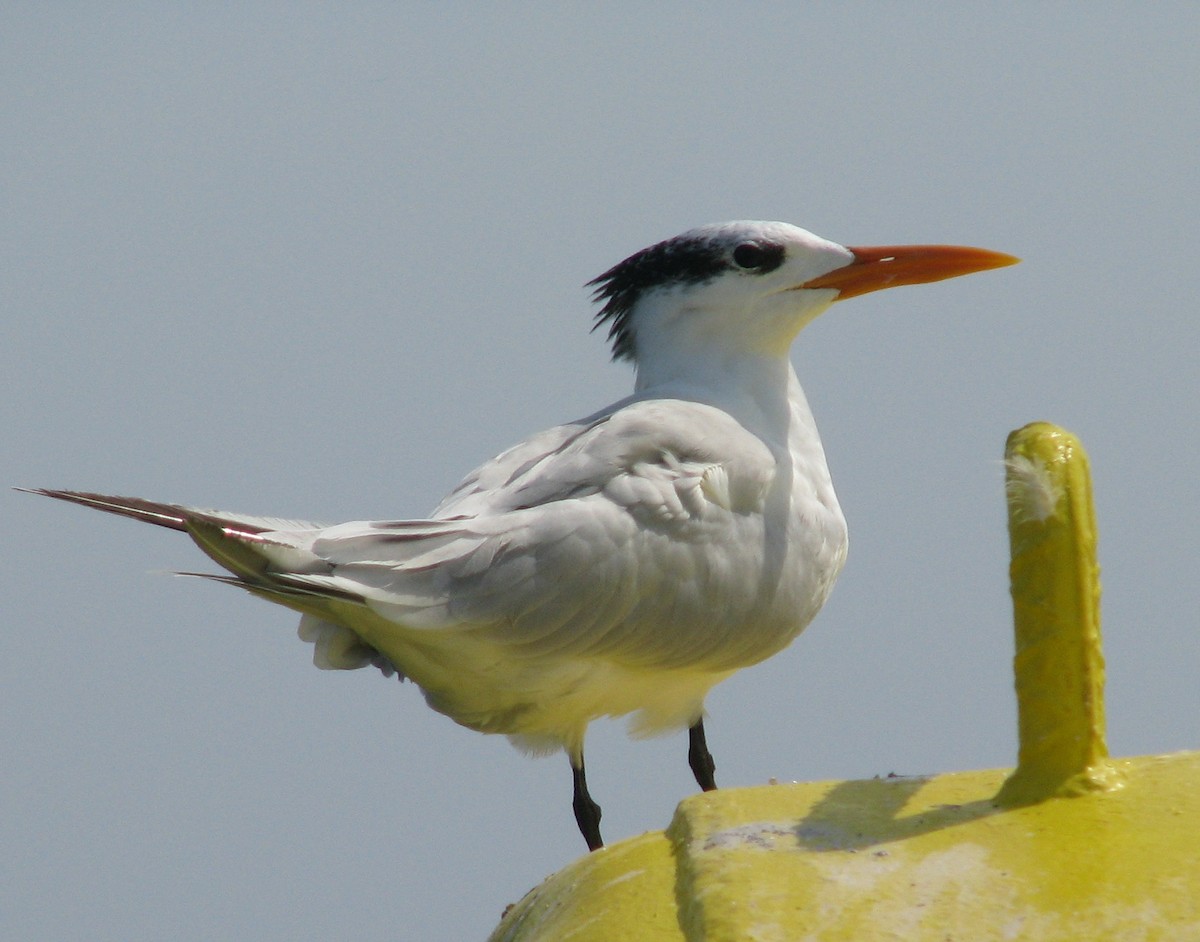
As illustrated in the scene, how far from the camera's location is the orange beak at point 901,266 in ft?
20.6

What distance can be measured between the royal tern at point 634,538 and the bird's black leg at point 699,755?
0.05 feet

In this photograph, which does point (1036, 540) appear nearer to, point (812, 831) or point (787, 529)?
point (812, 831)

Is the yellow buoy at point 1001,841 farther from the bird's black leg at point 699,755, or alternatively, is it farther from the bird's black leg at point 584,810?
the bird's black leg at point 699,755

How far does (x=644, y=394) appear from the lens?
619 centimetres

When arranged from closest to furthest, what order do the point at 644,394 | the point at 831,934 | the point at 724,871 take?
the point at 831,934
the point at 724,871
the point at 644,394

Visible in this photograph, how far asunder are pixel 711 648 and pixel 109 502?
2.06m

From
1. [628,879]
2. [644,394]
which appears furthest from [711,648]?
[628,879]

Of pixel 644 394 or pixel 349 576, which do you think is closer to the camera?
pixel 349 576

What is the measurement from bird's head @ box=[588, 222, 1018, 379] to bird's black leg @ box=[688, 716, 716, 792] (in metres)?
1.50

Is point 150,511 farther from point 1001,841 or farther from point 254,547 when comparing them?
point 1001,841

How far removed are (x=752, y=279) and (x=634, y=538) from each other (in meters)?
1.43

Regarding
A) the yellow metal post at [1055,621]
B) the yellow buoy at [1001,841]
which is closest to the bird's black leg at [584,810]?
the yellow buoy at [1001,841]

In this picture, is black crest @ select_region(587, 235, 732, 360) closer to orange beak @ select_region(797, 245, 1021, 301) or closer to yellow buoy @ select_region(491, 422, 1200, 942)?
orange beak @ select_region(797, 245, 1021, 301)

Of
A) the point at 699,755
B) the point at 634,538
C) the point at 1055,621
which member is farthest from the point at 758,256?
the point at 1055,621
